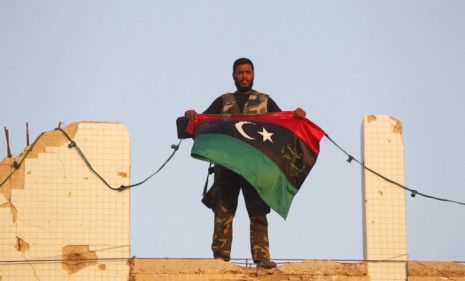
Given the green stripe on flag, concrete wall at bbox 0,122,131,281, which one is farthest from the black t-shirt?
concrete wall at bbox 0,122,131,281

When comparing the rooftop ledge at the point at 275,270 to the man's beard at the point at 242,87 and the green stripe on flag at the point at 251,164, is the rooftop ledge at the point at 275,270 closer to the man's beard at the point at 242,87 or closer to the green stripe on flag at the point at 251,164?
the green stripe on flag at the point at 251,164

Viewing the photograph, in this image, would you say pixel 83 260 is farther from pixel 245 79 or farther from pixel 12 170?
pixel 245 79

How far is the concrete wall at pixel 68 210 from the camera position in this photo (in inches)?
509

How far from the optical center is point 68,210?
43.0 feet

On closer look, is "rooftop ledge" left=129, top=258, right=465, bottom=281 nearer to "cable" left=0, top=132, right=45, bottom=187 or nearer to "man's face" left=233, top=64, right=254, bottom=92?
"cable" left=0, top=132, right=45, bottom=187

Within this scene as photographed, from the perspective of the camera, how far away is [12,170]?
1317cm

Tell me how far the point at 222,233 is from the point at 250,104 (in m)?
1.55

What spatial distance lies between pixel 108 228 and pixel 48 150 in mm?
1080

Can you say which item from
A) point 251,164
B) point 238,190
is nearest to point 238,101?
point 251,164

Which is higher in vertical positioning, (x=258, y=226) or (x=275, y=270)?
(x=258, y=226)

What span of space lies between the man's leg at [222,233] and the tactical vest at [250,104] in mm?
1148

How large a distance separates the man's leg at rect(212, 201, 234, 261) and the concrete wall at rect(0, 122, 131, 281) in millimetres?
947

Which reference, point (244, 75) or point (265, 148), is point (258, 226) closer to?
point (265, 148)

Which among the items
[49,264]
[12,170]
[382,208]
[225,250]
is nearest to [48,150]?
[12,170]
